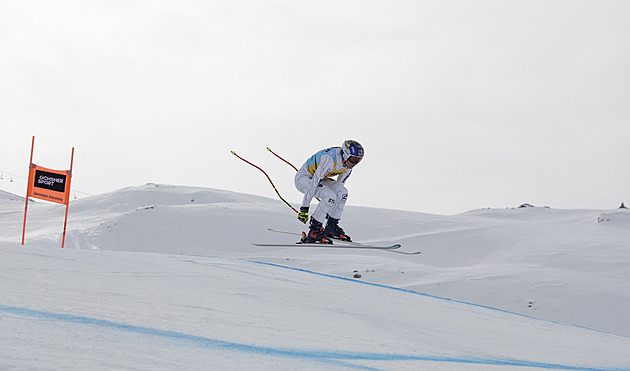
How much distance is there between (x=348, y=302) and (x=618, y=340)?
8.83 feet

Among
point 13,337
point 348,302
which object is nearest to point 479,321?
point 348,302

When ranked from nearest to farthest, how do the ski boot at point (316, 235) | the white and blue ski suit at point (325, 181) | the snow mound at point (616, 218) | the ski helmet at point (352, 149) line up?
the ski helmet at point (352, 149) < the white and blue ski suit at point (325, 181) < the ski boot at point (316, 235) < the snow mound at point (616, 218)

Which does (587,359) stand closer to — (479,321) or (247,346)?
(479,321)

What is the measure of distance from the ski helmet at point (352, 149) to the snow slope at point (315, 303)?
6.09 feet

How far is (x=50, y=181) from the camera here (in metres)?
8.47

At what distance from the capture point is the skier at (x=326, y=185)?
31.7 ft

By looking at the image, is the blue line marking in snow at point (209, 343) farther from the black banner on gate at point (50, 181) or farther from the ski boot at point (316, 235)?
the ski boot at point (316, 235)

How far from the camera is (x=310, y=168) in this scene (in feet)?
33.8

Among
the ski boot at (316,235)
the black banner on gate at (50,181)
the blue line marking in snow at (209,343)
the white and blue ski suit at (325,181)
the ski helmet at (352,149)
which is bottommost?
the blue line marking in snow at (209,343)

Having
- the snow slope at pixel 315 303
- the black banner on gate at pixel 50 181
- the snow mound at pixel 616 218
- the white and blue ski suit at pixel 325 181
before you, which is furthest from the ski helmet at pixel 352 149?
the snow mound at pixel 616 218

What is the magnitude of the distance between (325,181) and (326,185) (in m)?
0.07

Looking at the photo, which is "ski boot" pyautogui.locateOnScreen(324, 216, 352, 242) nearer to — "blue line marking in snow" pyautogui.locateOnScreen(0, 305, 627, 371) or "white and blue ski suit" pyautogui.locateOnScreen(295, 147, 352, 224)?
"white and blue ski suit" pyautogui.locateOnScreen(295, 147, 352, 224)

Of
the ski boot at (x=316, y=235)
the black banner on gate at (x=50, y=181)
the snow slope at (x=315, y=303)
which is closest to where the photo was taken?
the snow slope at (x=315, y=303)

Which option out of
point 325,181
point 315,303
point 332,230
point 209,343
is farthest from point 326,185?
point 209,343
